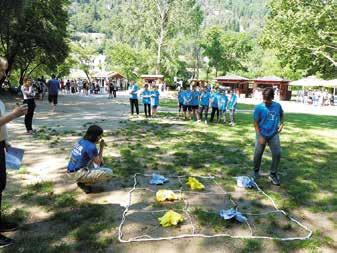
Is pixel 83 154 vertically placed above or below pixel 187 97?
below

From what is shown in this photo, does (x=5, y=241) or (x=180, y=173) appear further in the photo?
(x=180, y=173)

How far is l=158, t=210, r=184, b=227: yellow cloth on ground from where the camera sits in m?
5.17

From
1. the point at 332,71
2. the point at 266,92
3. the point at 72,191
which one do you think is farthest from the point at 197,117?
the point at 332,71

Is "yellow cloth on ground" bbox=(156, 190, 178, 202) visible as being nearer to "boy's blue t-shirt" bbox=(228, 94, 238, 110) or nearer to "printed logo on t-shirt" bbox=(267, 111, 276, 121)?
"printed logo on t-shirt" bbox=(267, 111, 276, 121)

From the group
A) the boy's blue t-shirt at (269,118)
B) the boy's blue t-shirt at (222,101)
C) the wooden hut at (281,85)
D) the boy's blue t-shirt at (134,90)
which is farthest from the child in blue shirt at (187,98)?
the wooden hut at (281,85)

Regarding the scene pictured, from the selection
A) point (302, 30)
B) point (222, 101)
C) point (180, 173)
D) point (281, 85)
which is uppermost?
point (302, 30)


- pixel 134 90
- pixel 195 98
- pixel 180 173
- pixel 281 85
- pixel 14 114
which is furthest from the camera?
pixel 281 85

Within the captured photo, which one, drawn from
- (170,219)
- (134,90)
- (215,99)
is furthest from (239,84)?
(170,219)

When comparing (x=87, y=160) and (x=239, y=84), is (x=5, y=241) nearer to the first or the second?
(x=87, y=160)

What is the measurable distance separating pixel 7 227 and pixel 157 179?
2.85 meters

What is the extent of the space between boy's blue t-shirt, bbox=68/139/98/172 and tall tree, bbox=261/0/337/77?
17.8 metres

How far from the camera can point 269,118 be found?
7.17 m

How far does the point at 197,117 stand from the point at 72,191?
10733mm

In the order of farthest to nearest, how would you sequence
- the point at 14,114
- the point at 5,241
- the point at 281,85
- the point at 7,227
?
the point at 281,85
the point at 7,227
the point at 5,241
the point at 14,114
